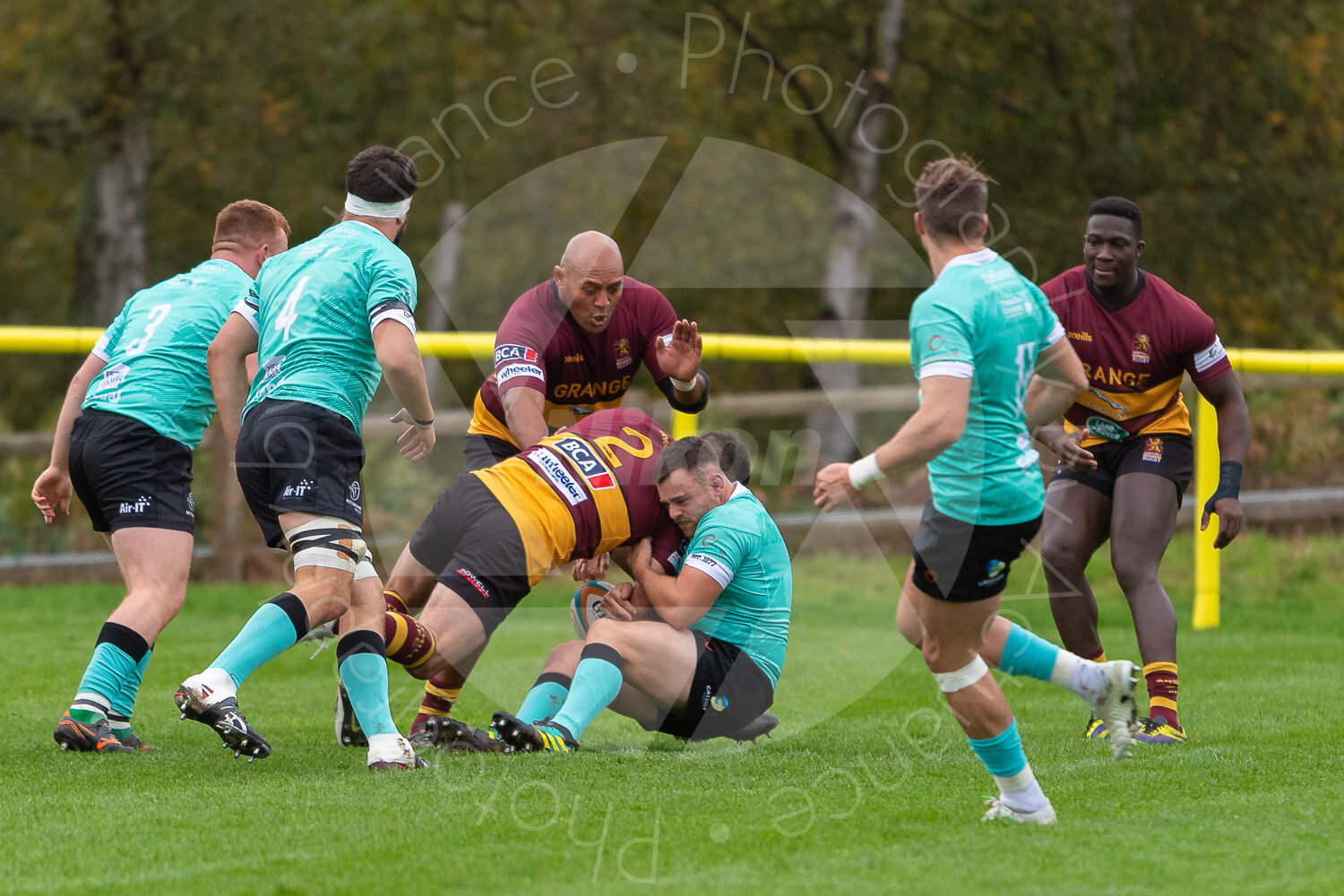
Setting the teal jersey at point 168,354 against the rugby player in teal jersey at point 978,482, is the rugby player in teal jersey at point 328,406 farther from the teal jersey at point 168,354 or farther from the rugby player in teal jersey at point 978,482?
the rugby player in teal jersey at point 978,482

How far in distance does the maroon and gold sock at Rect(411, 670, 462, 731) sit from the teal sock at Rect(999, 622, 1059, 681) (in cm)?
217

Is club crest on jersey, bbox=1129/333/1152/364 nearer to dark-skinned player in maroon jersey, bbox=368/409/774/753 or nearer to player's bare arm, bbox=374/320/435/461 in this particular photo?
dark-skinned player in maroon jersey, bbox=368/409/774/753

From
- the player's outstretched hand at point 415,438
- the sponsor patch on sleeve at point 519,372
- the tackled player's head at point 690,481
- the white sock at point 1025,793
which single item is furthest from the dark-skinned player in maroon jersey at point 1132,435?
the player's outstretched hand at point 415,438

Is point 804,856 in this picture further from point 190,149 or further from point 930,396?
point 190,149

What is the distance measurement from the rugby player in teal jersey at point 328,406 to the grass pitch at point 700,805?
41 cm

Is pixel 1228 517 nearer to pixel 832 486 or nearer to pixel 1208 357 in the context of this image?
pixel 1208 357

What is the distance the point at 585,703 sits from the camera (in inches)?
198

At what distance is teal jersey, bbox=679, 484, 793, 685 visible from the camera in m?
5.17

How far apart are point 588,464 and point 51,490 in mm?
2273

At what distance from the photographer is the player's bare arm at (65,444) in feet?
18.7

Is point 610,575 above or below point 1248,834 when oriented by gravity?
below

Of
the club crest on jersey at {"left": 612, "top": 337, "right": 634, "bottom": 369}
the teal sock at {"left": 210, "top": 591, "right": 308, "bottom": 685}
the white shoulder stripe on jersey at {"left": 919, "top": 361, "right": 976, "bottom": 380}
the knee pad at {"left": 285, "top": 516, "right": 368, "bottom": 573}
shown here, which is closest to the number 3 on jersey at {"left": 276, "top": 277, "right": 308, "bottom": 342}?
the knee pad at {"left": 285, "top": 516, "right": 368, "bottom": 573}

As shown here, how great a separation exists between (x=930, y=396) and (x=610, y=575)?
6.45m

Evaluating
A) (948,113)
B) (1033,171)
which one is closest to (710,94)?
(948,113)
